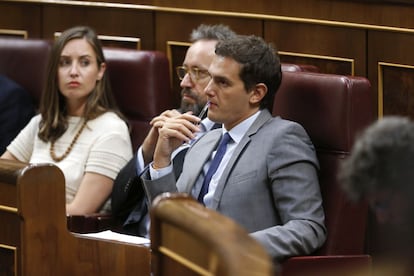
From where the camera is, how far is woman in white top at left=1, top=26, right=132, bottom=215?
3557 millimetres

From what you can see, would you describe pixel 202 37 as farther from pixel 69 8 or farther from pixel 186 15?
pixel 69 8

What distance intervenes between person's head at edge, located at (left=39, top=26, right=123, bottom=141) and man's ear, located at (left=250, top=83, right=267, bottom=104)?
849 mm

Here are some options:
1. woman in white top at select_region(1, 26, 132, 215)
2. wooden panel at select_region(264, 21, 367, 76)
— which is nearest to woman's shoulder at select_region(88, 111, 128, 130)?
woman in white top at select_region(1, 26, 132, 215)

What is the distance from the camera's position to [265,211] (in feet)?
9.11

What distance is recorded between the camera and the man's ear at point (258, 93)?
289 cm

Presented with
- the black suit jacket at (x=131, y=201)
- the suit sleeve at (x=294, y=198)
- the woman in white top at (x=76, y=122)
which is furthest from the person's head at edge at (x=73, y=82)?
the suit sleeve at (x=294, y=198)

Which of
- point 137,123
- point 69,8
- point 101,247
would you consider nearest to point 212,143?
point 101,247

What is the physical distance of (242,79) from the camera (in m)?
2.89

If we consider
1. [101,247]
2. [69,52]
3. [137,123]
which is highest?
[69,52]

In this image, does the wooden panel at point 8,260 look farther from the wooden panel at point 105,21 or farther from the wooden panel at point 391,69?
the wooden panel at point 105,21

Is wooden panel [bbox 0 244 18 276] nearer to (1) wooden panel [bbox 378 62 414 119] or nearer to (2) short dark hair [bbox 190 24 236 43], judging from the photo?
(2) short dark hair [bbox 190 24 236 43]

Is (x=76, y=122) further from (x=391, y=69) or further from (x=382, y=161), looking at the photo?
(x=382, y=161)

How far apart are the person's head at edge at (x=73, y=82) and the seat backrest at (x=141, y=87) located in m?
0.06

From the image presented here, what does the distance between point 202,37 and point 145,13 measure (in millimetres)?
691
